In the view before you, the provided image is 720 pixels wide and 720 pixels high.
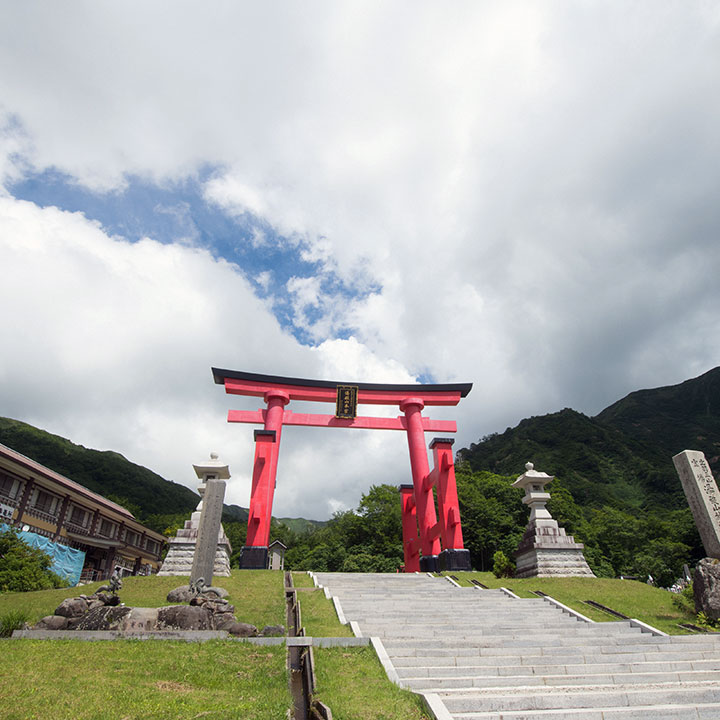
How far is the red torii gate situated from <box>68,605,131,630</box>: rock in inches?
384

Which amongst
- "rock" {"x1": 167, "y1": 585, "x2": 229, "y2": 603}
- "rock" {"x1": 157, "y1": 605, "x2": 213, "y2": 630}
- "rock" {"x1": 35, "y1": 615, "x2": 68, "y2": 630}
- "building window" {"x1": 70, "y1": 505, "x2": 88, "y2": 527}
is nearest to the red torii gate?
"rock" {"x1": 167, "y1": 585, "x2": 229, "y2": 603}

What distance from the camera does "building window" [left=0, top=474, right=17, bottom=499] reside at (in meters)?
21.6

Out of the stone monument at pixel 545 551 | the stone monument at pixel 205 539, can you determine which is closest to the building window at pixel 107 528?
the stone monument at pixel 205 539

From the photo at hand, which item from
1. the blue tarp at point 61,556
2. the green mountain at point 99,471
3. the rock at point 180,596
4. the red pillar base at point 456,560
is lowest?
the rock at point 180,596

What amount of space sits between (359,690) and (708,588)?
329 inches

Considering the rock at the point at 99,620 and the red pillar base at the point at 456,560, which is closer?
the rock at the point at 99,620

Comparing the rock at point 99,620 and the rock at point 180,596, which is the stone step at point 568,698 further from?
the rock at point 180,596

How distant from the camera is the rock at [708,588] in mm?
9281

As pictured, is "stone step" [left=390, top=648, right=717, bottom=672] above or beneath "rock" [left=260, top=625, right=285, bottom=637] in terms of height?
beneath

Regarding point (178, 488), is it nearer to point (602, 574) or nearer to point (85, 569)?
point (85, 569)

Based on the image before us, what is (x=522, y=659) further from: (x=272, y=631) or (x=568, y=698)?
(x=272, y=631)

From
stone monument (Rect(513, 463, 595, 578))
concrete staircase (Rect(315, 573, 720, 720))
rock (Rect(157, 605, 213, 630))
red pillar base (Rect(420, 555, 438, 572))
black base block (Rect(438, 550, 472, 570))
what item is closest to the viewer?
concrete staircase (Rect(315, 573, 720, 720))

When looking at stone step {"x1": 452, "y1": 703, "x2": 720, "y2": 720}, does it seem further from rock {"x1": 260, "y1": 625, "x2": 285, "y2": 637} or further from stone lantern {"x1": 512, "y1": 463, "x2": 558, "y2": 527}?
stone lantern {"x1": 512, "y1": 463, "x2": 558, "y2": 527}

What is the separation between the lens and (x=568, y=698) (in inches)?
200
